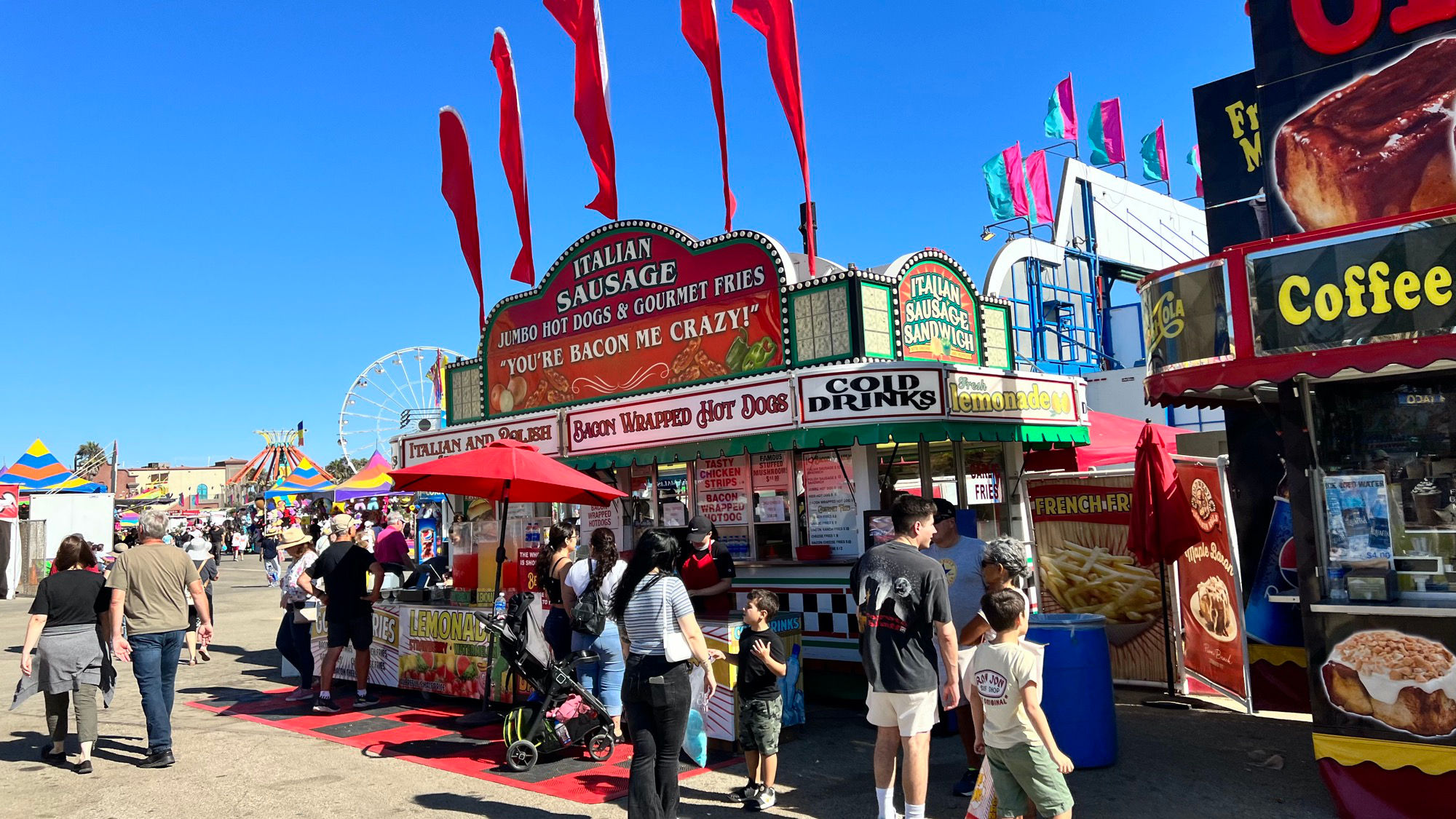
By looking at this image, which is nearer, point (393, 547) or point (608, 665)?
point (608, 665)

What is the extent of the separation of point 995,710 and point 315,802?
433 centimetres

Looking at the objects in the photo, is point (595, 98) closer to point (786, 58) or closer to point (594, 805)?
point (786, 58)

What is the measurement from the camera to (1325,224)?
6.30 meters

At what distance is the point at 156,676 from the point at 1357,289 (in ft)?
26.7

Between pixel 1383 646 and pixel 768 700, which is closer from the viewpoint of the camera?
pixel 1383 646

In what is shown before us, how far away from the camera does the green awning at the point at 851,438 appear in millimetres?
8828

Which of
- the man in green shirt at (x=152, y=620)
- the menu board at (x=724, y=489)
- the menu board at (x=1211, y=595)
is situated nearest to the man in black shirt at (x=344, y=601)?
the man in green shirt at (x=152, y=620)

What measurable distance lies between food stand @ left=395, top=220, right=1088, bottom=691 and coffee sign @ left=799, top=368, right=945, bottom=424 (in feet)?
0.05

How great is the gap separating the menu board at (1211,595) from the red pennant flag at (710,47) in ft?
20.7

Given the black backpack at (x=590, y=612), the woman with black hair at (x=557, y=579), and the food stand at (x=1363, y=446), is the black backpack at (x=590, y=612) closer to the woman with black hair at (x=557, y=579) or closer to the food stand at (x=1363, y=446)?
the woman with black hair at (x=557, y=579)

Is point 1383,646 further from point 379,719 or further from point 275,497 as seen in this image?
point 275,497

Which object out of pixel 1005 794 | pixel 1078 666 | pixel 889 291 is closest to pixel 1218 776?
pixel 1078 666

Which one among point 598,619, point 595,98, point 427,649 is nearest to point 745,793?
point 598,619

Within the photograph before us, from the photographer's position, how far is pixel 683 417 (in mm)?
10266
